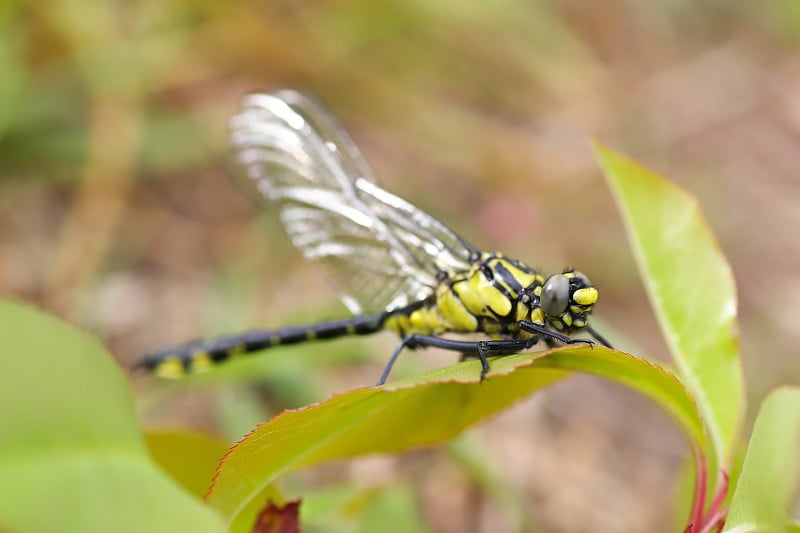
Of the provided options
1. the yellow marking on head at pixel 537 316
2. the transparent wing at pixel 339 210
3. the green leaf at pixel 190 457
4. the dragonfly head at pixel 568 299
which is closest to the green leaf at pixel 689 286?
the dragonfly head at pixel 568 299

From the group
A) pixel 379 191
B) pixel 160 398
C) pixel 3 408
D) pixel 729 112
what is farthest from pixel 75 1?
pixel 729 112

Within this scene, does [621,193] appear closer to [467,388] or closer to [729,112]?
[467,388]

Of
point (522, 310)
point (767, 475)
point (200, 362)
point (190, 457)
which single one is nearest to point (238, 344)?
point (200, 362)

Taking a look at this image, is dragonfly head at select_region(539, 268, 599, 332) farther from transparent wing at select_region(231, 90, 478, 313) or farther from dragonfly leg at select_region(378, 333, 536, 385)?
transparent wing at select_region(231, 90, 478, 313)

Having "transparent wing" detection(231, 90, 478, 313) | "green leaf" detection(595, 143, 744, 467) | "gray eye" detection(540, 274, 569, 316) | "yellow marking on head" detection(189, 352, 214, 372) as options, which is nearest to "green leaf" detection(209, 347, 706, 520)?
"green leaf" detection(595, 143, 744, 467)

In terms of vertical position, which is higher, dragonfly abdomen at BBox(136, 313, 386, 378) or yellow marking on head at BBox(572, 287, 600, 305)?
yellow marking on head at BBox(572, 287, 600, 305)

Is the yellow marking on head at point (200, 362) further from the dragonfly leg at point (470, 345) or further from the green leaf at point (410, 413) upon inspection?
the green leaf at point (410, 413)
